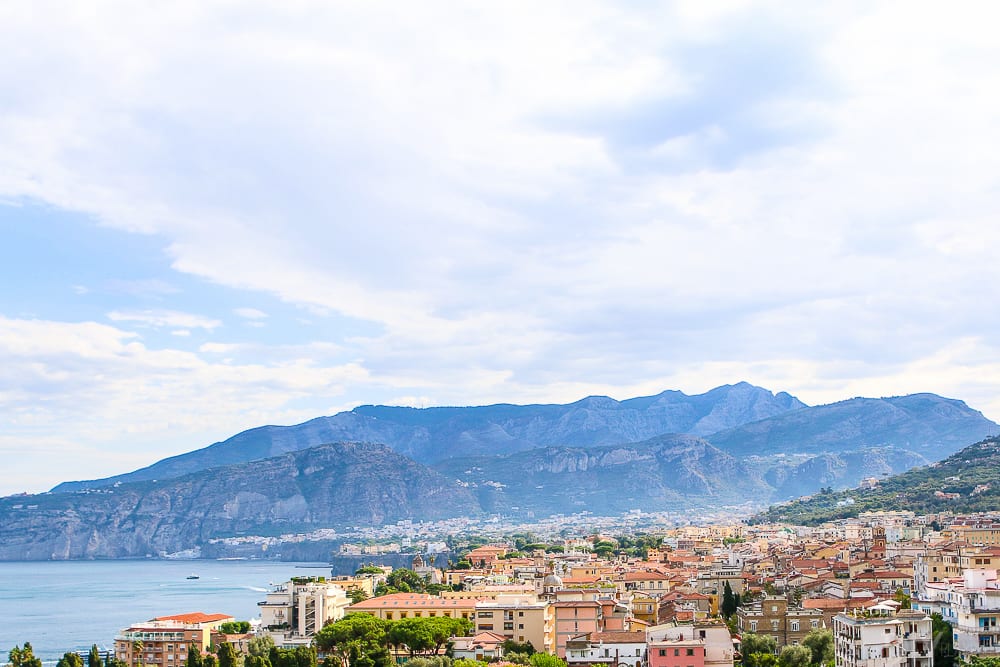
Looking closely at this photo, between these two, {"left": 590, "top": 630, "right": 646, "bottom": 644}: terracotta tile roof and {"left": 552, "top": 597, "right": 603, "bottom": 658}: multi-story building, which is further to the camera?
{"left": 552, "top": 597, "right": 603, "bottom": 658}: multi-story building

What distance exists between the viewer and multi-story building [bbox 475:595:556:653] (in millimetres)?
48562

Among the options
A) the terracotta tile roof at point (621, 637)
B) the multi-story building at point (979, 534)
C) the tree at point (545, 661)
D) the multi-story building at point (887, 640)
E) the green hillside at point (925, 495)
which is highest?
the green hillside at point (925, 495)

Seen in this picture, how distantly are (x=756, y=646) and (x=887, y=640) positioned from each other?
32.5 ft

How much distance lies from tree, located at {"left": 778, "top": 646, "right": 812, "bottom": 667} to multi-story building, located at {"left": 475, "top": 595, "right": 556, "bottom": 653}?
9.83 meters

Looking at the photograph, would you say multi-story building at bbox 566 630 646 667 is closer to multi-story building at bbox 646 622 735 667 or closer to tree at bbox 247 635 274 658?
multi-story building at bbox 646 622 735 667

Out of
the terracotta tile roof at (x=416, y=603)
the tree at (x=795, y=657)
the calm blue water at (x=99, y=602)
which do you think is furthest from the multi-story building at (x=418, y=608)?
the calm blue water at (x=99, y=602)

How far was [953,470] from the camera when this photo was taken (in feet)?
489

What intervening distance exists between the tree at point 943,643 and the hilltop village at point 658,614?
69 millimetres

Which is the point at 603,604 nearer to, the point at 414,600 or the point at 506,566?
the point at 414,600

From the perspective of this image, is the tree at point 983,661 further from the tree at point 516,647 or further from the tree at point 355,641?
the tree at point 355,641

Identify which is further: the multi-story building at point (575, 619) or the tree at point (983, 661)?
the multi-story building at point (575, 619)

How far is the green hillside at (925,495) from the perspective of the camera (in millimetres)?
115812

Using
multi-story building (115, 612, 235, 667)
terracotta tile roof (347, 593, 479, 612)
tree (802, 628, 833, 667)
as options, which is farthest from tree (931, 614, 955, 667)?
multi-story building (115, 612, 235, 667)

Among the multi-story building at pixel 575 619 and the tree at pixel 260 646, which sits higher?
the multi-story building at pixel 575 619
